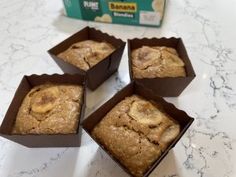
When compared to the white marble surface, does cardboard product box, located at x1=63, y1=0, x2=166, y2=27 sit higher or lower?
higher

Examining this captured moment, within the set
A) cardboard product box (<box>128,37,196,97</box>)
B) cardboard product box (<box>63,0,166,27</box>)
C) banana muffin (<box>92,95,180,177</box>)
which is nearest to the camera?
banana muffin (<box>92,95,180,177</box>)

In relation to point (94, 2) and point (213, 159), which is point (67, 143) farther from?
point (94, 2)

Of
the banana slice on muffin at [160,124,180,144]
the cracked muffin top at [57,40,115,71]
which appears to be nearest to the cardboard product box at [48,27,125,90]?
the cracked muffin top at [57,40,115,71]

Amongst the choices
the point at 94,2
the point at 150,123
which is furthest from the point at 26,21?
the point at 150,123

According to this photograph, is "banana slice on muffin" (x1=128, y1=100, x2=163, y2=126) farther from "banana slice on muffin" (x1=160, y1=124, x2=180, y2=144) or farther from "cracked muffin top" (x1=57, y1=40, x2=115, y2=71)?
"cracked muffin top" (x1=57, y1=40, x2=115, y2=71)

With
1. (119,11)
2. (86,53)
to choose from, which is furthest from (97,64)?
(119,11)

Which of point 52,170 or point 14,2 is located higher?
point 14,2
